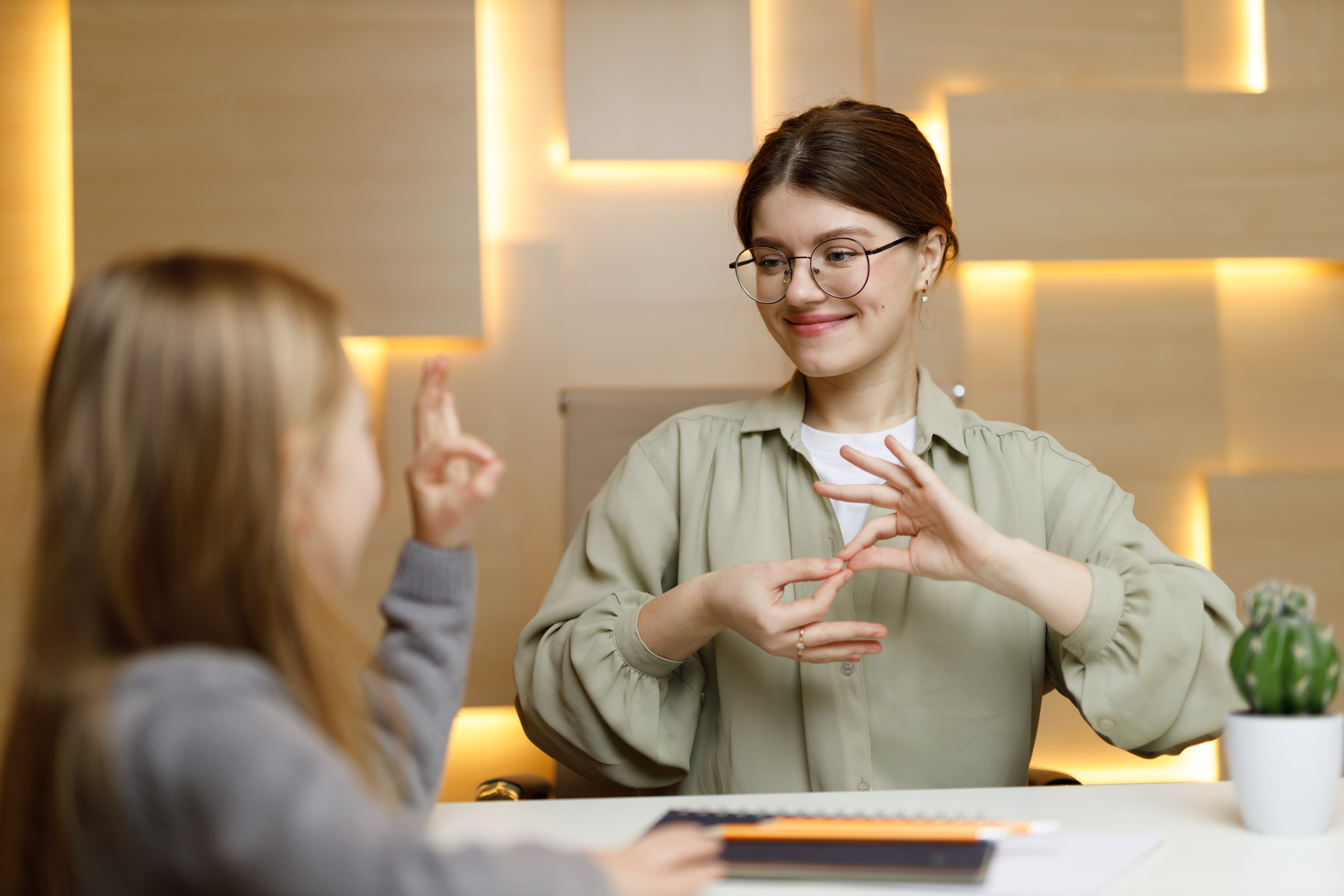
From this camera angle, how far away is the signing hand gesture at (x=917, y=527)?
119 centimetres

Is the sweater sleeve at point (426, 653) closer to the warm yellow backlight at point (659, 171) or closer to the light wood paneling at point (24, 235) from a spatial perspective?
the warm yellow backlight at point (659, 171)

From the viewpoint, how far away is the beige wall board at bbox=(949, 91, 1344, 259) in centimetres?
234

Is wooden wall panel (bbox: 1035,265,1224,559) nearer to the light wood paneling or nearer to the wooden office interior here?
the wooden office interior

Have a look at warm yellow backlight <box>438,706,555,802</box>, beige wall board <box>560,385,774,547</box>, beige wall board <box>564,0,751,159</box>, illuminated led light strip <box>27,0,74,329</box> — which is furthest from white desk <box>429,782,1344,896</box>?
illuminated led light strip <box>27,0,74,329</box>

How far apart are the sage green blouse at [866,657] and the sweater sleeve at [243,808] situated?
0.77 meters

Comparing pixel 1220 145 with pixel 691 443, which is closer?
pixel 691 443

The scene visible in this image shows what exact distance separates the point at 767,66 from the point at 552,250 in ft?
2.14

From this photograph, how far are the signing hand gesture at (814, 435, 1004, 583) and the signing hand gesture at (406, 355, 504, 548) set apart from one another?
18.7 inches

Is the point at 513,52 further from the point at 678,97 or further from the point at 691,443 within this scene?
the point at 691,443

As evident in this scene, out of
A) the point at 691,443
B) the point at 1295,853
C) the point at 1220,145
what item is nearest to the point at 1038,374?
the point at 1220,145

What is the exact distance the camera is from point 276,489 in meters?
0.70

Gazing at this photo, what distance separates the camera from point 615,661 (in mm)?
1365

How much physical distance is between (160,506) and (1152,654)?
1077 millimetres

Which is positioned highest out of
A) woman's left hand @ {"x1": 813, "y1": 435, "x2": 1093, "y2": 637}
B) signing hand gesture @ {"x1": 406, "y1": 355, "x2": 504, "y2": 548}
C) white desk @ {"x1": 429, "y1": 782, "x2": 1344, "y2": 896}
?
signing hand gesture @ {"x1": 406, "y1": 355, "x2": 504, "y2": 548}
